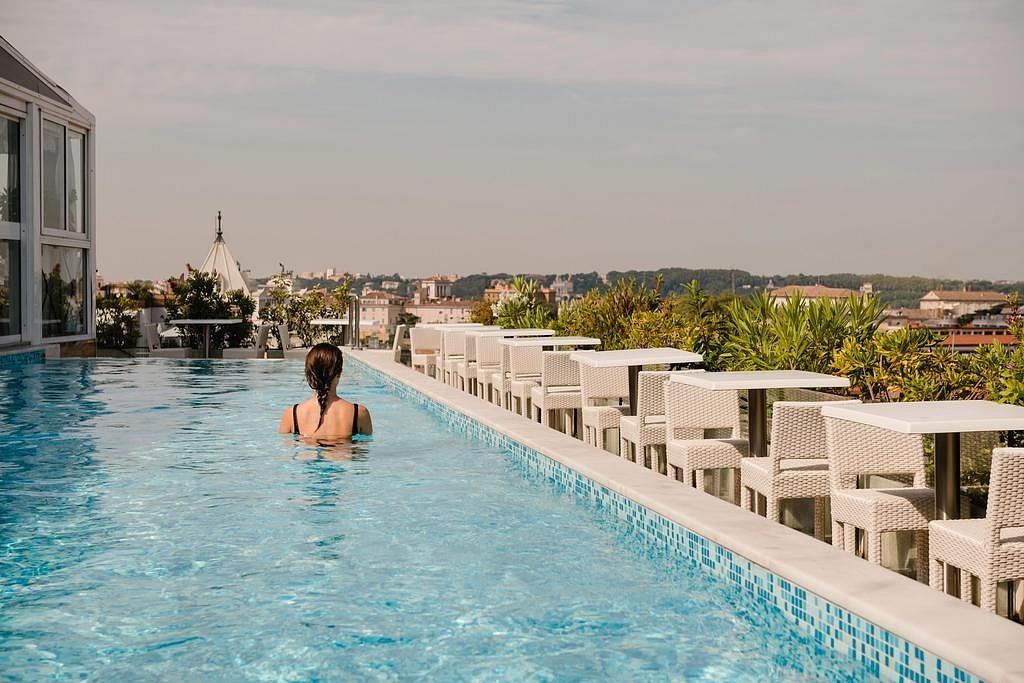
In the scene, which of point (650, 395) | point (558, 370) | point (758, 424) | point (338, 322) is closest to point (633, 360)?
point (650, 395)

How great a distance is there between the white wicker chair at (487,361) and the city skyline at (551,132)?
15.1m

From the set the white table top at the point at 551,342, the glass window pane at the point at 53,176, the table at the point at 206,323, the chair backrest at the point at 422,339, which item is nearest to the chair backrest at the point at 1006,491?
the white table top at the point at 551,342

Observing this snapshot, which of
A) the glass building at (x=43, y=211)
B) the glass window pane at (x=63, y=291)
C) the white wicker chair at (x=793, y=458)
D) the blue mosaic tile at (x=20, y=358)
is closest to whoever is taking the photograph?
the white wicker chair at (x=793, y=458)

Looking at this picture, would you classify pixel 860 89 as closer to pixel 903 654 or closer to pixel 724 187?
pixel 724 187

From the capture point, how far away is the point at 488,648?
13.2ft

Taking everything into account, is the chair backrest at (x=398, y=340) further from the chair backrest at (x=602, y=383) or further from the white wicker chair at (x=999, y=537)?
the white wicker chair at (x=999, y=537)

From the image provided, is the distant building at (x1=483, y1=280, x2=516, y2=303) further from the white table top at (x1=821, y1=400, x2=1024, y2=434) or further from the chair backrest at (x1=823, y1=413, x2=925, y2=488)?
the white table top at (x1=821, y1=400, x2=1024, y2=434)

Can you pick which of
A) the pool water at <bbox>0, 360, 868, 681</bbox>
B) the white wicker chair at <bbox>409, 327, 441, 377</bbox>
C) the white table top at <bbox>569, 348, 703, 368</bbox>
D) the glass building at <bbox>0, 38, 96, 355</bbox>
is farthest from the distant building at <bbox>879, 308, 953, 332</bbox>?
the glass building at <bbox>0, 38, 96, 355</bbox>

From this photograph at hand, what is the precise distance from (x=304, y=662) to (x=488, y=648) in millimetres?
668

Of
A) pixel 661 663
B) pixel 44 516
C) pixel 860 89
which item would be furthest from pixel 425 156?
pixel 661 663

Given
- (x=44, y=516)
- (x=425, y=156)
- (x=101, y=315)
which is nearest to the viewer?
(x=44, y=516)

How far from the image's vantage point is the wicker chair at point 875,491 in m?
4.34

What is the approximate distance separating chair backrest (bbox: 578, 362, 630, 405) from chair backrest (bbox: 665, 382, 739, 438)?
4.66 feet

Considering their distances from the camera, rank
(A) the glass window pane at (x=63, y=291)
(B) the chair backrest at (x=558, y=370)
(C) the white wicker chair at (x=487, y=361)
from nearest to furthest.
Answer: (B) the chair backrest at (x=558, y=370) < (C) the white wicker chair at (x=487, y=361) < (A) the glass window pane at (x=63, y=291)
